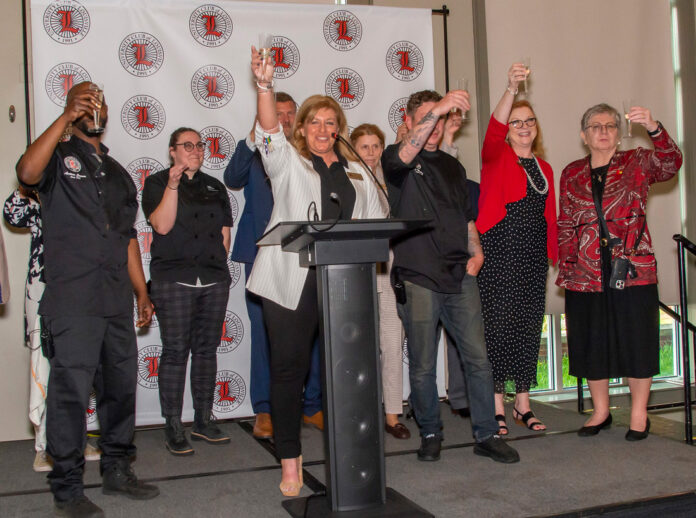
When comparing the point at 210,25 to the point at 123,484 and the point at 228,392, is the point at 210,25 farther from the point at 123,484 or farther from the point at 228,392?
the point at 123,484

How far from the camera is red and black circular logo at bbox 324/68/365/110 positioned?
4238 mm

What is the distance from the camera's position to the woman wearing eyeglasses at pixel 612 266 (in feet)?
11.4

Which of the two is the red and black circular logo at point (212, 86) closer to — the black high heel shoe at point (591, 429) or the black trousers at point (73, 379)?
the black trousers at point (73, 379)

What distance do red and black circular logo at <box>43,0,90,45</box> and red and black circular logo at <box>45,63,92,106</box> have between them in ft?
0.45

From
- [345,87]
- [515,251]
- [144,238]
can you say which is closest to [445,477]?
[515,251]

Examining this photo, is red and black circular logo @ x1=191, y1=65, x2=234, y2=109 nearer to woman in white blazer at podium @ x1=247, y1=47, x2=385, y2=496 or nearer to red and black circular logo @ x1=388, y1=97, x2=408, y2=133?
red and black circular logo @ x1=388, y1=97, x2=408, y2=133

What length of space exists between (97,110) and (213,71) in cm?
168

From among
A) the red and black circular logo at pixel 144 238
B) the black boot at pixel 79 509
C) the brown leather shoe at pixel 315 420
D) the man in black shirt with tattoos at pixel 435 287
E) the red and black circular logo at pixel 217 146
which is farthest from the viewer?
the red and black circular logo at pixel 217 146

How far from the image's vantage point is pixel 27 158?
2414 mm

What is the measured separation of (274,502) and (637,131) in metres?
3.88

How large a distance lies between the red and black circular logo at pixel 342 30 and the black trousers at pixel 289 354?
2179 millimetres

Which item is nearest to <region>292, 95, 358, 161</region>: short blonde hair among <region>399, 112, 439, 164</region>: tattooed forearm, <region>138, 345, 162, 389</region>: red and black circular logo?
<region>399, 112, 439, 164</region>: tattooed forearm

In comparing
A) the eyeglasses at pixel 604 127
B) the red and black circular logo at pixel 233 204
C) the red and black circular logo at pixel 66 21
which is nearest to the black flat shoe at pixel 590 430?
the eyeglasses at pixel 604 127

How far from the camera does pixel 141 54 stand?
12.9 ft
